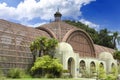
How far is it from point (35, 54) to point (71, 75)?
8878mm

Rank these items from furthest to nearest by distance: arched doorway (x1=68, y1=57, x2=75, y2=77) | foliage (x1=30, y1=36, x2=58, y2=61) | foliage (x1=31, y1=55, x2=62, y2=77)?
1. arched doorway (x1=68, y1=57, x2=75, y2=77)
2. foliage (x1=30, y1=36, x2=58, y2=61)
3. foliage (x1=31, y1=55, x2=62, y2=77)

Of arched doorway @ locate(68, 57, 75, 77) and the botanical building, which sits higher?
the botanical building

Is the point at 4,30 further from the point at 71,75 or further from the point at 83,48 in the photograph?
the point at 83,48

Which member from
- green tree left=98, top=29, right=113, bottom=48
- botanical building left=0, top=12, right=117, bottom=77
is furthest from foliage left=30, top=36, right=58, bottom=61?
green tree left=98, top=29, right=113, bottom=48

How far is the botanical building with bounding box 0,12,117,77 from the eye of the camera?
1809 inches

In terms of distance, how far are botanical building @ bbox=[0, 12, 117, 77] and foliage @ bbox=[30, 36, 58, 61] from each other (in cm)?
146

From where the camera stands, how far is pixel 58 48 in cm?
5531

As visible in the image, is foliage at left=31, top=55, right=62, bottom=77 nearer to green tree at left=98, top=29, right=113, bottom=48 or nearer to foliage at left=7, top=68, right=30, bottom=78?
foliage at left=7, top=68, right=30, bottom=78

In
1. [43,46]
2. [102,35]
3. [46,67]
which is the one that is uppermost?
[102,35]

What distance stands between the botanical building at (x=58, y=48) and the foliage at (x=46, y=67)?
8.40 ft

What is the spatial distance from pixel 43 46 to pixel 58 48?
6543 millimetres

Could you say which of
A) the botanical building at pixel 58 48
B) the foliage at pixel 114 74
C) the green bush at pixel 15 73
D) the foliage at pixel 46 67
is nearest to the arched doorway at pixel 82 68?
the botanical building at pixel 58 48

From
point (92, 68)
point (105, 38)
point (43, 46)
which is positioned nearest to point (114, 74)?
point (43, 46)

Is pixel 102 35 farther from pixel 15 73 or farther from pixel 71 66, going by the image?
pixel 15 73
